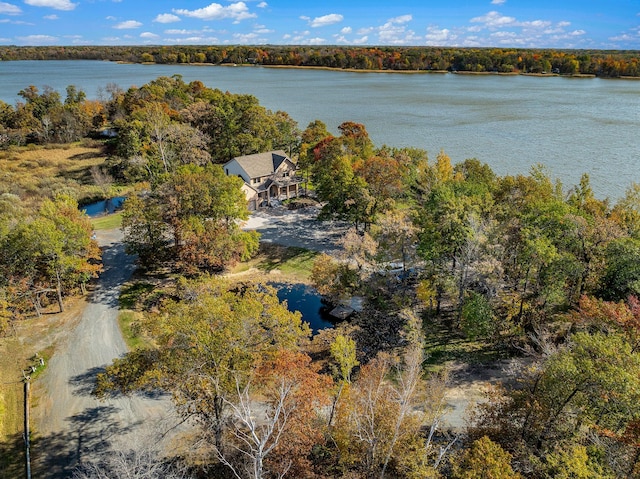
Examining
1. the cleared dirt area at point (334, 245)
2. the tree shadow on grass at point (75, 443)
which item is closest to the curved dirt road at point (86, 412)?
the tree shadow on grass at point (75, 443)

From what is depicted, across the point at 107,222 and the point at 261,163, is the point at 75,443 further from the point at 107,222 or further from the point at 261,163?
the point at 261,163

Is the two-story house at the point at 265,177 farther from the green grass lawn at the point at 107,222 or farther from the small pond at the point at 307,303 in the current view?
the small pond at the point at 307,303

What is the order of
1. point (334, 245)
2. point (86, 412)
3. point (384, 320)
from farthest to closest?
point (334, 245)
point (384, 320)
point (86, 412)

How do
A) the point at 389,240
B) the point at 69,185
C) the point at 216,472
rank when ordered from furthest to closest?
the point at 69,185, the point at 389,240, the point at 216,472

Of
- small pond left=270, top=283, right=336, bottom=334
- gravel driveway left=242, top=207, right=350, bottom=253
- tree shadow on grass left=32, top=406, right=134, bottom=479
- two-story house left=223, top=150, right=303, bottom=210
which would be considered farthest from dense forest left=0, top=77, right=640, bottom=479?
two-story house left=223, top=150, right=303, bottom=210

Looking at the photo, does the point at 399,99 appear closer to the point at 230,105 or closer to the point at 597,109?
the point at 597,109

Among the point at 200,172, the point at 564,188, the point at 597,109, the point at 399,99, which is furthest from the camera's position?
the point at 399,99

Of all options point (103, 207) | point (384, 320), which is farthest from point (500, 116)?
point (103, 207)

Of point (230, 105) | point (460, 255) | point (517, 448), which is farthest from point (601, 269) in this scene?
point (230, 105)
